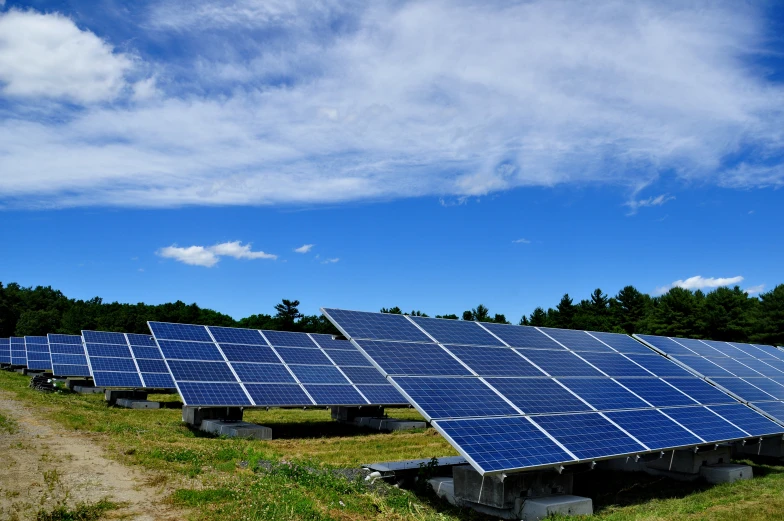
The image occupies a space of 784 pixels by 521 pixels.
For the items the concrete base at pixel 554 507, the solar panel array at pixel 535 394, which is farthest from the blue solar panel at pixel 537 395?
the concrete base at pixel 554 507

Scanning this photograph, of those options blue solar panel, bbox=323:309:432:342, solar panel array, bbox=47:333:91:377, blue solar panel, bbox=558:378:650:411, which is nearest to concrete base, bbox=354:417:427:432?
blue solar panel, bbox=323:309:432:342

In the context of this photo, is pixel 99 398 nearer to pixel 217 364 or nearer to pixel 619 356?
pixel 217 364

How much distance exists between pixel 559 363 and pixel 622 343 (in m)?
8.38

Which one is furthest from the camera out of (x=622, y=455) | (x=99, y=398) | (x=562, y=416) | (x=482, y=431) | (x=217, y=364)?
(x=99, y=398)

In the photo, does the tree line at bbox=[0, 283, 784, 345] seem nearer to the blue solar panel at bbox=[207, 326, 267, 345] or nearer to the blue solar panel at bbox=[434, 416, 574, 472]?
the blue solar panel at bbox=[207, 326, 267, 345]

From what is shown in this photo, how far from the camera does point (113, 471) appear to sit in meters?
15.3

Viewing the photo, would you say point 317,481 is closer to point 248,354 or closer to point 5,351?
point 248,354

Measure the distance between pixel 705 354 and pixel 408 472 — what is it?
68.4 feet

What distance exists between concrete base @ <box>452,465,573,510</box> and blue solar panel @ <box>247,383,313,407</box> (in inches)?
490

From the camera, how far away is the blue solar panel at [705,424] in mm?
17266

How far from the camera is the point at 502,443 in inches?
484

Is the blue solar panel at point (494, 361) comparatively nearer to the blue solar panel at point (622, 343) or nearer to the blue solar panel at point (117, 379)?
the blue solar panel at point (622, 343)

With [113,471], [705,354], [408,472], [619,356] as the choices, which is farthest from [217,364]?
[705,354]

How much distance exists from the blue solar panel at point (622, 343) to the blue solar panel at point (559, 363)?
4937 millimetres
